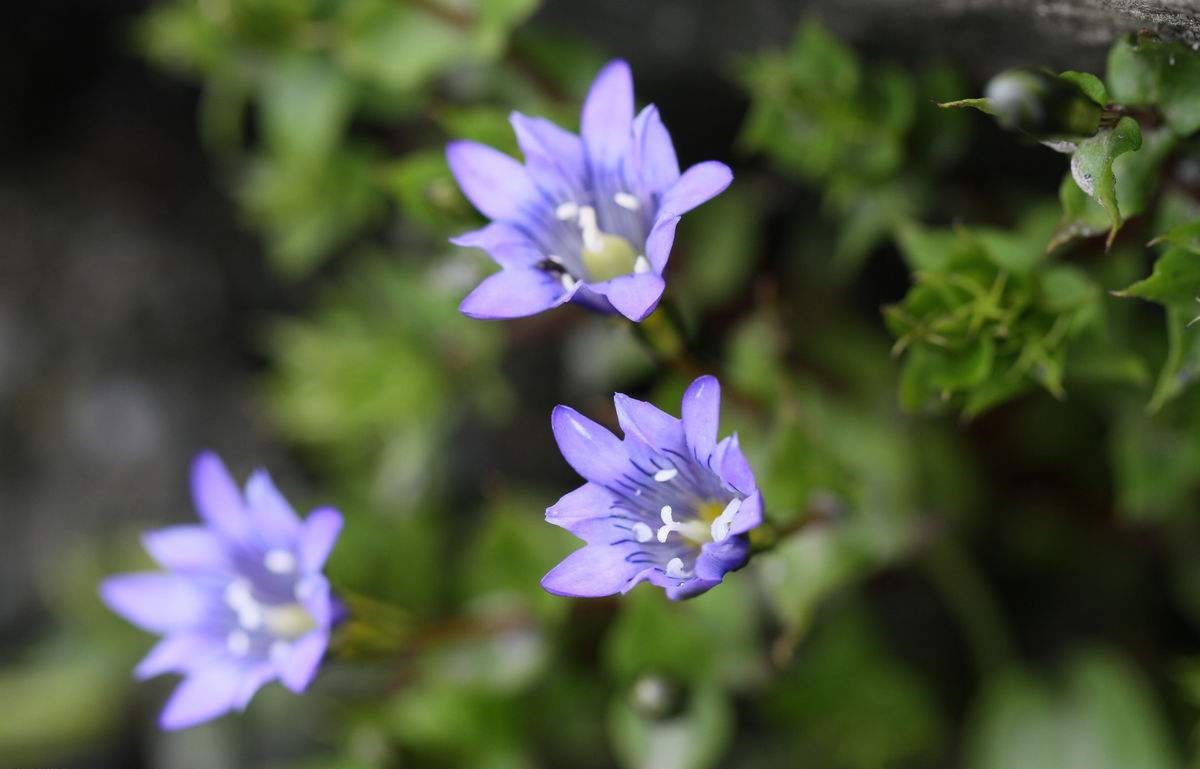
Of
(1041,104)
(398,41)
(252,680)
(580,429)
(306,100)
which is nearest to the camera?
(1041,104)

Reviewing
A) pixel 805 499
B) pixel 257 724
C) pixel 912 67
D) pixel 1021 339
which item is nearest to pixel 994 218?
pixel 912 67

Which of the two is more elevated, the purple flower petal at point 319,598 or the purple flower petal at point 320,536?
the purple flower petal at point 320,536

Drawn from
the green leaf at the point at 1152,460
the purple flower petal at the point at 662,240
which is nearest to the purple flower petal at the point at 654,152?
the purple flower petal at the point at 662,240

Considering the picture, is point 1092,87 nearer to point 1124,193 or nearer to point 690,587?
point 1124,193

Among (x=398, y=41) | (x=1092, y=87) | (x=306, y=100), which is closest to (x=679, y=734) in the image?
(x=1092, y=87)

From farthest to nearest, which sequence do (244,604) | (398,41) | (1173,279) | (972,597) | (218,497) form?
(972,597) < (398,41) < (244,604) < (218,497) < (1173,279)

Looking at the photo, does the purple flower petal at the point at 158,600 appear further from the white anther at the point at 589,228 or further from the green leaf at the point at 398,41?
the green leaf at the point at 398,41

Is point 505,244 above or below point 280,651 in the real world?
above

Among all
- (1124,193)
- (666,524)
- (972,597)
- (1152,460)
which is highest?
(1124,193)
